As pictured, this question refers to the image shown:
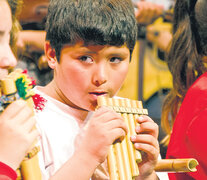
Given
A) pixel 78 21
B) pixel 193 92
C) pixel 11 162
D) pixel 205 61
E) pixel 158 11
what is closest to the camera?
pixel 11 162

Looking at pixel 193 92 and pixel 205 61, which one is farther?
pixel 205 61

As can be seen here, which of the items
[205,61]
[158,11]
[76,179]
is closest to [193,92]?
[205,61]

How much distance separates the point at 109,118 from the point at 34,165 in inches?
10.8

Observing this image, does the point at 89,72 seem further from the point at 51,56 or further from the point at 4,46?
the point at 4,46

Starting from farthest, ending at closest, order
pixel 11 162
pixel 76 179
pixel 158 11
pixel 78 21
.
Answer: pixel 158 11 → pixel 78 21 → pixel 76 179 → pixel 11 162

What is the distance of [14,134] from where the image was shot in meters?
0.90

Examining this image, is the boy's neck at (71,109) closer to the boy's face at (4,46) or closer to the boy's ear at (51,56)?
the boy's ear at (51,56)

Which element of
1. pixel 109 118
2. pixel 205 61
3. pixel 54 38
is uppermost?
pixel 54 38

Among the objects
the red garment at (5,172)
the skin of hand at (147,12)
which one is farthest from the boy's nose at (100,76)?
the skin of hand at (147,12)

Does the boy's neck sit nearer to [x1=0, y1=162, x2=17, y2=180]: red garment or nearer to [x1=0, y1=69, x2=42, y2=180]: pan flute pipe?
[x1=0, y1=69, x2=42, y2=180]: pan flute pipe

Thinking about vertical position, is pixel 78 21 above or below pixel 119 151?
above

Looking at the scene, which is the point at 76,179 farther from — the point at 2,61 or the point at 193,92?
the point at 193,92

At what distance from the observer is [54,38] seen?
1.28 metres

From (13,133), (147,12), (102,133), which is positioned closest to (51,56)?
(102,133)
